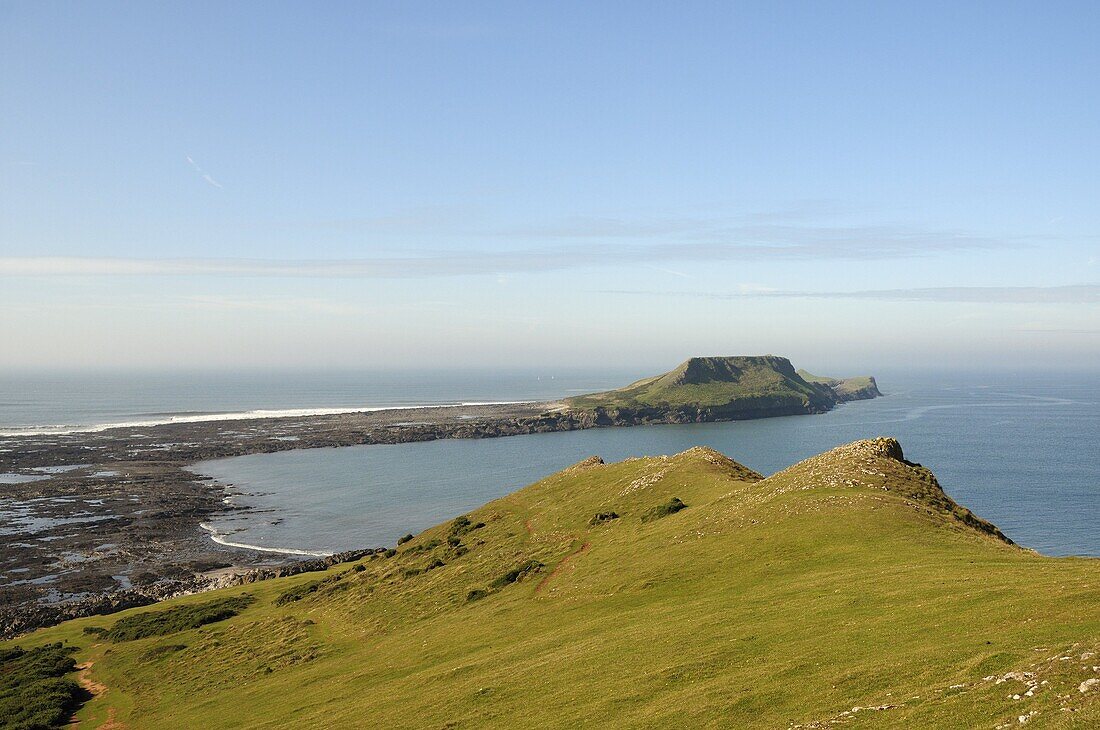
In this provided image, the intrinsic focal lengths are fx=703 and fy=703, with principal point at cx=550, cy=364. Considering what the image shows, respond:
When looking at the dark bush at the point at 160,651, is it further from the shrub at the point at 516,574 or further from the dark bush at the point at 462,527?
the shrub at the point at 516,574

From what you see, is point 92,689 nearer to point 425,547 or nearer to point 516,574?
point 425,547

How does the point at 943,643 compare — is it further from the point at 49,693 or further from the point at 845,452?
the point at 49,693

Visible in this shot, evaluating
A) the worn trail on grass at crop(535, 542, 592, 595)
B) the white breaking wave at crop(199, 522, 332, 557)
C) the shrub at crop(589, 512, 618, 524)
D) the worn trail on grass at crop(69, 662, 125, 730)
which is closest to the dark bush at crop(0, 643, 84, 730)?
the worn trail on grass at crop(69, 662, 125, 730)

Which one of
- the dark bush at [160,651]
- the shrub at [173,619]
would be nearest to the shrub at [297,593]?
the shrub at [173,619]

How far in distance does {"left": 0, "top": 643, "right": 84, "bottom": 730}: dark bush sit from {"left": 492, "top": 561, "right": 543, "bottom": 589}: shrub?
3458 centimetres

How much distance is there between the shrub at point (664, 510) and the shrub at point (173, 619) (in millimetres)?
46627

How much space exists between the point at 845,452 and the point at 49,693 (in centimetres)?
A: 7062

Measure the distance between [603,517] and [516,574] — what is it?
13568mm

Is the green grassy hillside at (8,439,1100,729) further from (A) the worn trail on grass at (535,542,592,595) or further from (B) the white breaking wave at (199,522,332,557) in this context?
(B) the white breaking wave at (199,522,332,557)

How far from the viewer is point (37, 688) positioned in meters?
57.9

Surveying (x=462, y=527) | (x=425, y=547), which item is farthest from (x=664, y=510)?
(x=425, y=547)

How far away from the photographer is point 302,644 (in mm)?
62719

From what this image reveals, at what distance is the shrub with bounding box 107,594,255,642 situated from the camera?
240 feet

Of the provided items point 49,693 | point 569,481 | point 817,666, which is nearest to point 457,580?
point 569,481
